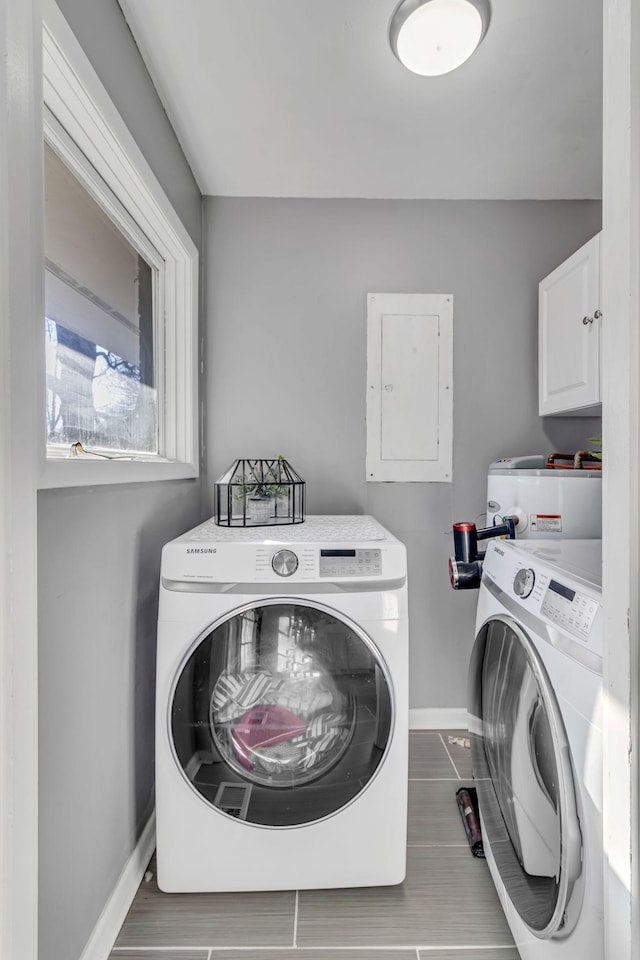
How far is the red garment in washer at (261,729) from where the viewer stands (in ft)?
4.45

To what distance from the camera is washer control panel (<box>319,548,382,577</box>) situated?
1.37 meters

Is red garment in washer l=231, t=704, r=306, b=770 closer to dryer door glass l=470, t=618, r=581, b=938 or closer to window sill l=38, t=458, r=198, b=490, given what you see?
dryer door glass l=470, t=618, r=581, b=938

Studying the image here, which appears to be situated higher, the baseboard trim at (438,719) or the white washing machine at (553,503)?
the white washing machine at (553,503)

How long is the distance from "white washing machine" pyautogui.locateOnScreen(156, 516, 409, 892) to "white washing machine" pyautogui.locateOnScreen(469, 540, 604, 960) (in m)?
0.22

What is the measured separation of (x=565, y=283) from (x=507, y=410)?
549 millimetres

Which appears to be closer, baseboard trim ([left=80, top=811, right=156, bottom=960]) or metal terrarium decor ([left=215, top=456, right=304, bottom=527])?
baseboard trim ([left=80, top=811, right=156, bottom=960])

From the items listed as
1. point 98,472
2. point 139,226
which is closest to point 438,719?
point 98,472

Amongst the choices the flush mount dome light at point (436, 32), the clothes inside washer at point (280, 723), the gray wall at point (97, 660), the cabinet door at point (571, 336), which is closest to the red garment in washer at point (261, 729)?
the clothes inside washer at point (280, 723)

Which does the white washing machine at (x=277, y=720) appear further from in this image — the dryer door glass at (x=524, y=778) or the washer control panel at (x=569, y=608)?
the washer control panel at (x=569, y=608)

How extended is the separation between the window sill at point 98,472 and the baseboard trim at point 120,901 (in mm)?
1006

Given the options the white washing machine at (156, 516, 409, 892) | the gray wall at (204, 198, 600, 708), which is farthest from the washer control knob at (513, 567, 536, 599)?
the gray wall at (204, 198, 600, 708)

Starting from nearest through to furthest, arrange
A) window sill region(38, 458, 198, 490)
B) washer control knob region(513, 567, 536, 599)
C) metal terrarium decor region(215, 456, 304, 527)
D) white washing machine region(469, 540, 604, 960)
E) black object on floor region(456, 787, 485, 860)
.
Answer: white washing machine region(469, 540, 604, 960), window sill region(38, 458, 198, 490), washer control knob region(513, 567, 536, 599), black object on floor region(456, 787, 485, 860), metal terrarium decor region(215, 456, 304, 527)

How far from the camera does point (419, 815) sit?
1717 millimetres

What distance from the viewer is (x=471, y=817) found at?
1.63 meters
